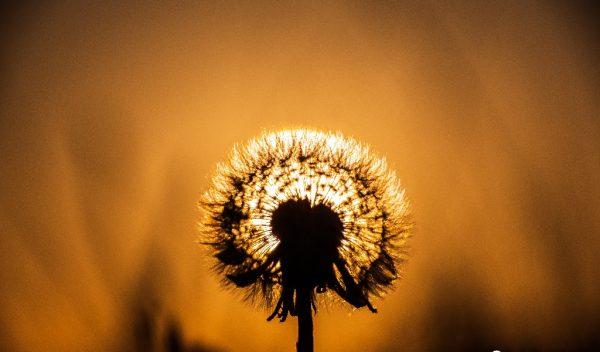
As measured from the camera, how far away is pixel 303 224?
16.1m

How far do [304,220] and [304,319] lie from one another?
2080 mm

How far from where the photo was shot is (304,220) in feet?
53.2

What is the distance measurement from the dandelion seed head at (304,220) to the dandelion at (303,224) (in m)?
0.02

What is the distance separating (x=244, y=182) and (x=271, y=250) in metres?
1.97

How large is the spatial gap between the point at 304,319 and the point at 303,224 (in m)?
1.98

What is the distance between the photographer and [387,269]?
54.3 ft

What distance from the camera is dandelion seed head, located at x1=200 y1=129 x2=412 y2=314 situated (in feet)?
52.6

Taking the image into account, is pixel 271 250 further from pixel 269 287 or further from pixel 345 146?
pixel 345 146

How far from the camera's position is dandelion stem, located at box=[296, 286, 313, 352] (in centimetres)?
1493

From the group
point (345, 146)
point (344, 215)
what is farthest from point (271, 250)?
point (345, 146)

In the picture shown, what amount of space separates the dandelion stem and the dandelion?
0.02m

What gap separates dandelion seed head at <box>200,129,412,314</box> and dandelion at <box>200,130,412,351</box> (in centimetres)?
2

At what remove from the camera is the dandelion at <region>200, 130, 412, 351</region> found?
15.9 m

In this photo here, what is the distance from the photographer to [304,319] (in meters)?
15.4
